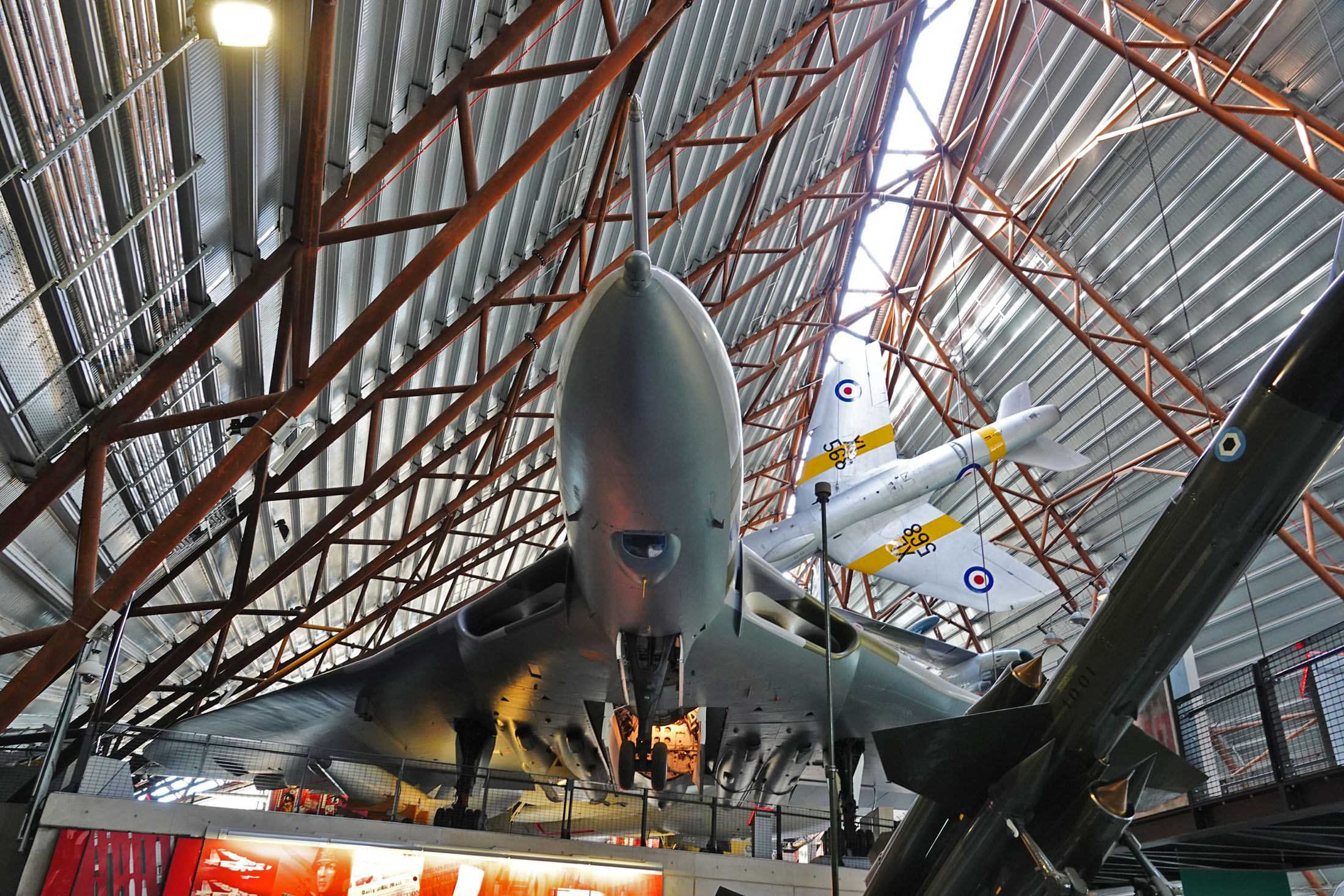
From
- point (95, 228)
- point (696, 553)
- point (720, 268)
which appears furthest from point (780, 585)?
point (720, 268)

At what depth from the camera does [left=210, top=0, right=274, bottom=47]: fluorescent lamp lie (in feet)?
16.9

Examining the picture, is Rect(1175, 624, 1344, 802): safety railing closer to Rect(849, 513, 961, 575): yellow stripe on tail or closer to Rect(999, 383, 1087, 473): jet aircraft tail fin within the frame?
Rect(999, 383, 1087, 473): jet aircraft tail fin

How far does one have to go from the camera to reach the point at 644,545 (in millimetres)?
5258

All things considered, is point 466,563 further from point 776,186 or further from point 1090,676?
point 1090,676

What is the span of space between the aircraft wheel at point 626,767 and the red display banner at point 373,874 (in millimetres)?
1744

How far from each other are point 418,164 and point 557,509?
11306 millimetres

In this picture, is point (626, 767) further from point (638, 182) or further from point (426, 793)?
point (426, 793)

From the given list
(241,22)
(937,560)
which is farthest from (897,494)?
(241,22)

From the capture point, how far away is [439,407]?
1390 cm

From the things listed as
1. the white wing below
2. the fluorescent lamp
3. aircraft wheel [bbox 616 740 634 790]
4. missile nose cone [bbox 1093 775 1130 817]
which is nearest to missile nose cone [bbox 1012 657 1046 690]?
missile nose cone [bbox 1093 775 1130 817]

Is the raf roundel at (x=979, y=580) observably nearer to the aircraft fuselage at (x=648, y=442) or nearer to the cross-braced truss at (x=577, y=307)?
the cross-braced truss at (x=577, y=307)

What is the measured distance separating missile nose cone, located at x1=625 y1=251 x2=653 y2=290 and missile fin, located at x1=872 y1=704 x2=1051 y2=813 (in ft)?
10.0

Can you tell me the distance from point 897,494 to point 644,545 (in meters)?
12.7

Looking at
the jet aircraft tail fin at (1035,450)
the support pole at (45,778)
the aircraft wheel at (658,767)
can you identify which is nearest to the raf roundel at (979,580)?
the jet aircraft tail fin at (1035,450)
